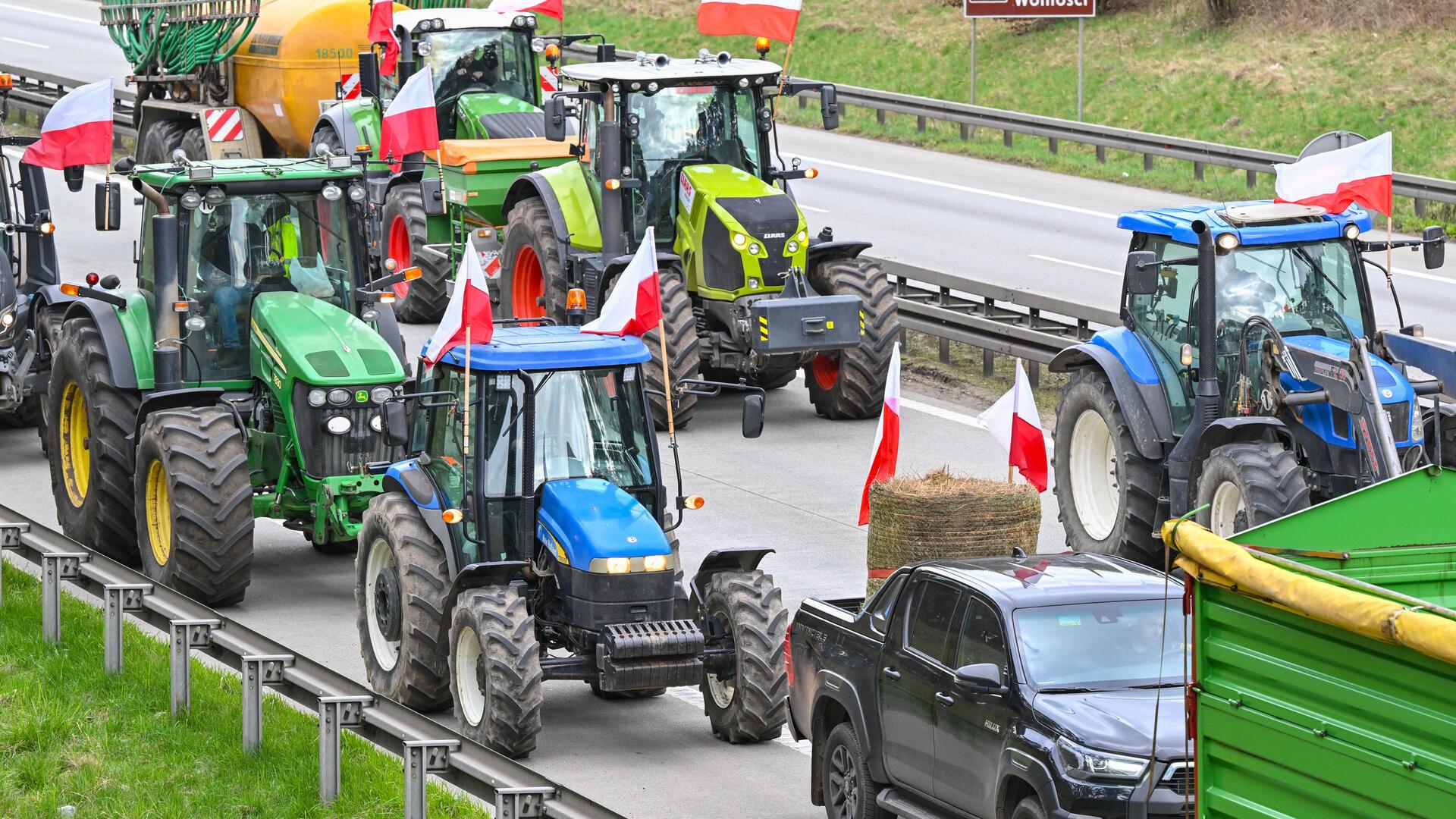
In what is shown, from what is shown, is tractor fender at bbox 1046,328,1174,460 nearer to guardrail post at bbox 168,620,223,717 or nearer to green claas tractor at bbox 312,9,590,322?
guardrail post at bbox 168,620,223,717

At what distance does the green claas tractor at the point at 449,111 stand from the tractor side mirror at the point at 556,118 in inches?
118

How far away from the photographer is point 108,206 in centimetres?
1522

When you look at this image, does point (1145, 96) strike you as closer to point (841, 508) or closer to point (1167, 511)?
point (841, 508)

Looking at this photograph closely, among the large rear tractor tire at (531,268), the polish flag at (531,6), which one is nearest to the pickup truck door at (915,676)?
the large rear tractor tire at (531,268)

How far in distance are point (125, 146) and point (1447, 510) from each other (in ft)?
95.2

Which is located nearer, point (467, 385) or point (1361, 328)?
point (467, 385)

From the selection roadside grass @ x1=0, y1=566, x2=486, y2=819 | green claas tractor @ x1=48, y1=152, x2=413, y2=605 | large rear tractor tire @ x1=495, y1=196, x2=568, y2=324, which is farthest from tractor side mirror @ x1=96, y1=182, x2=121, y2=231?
large rear tractor tire @ x1=495, y1=196, x2=568, y2=324

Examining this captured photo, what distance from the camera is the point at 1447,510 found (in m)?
8.35

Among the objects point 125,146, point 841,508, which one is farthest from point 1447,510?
point 125,146

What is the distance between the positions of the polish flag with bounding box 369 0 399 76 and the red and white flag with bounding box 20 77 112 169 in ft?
22.8

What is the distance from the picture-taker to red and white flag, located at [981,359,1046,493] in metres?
14.2

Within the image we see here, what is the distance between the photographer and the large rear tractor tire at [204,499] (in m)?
14.2

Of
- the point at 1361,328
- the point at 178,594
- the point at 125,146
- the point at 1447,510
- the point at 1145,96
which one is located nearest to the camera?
the point at 1447,510

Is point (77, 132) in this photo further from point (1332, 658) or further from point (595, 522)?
point (1332, 658)
